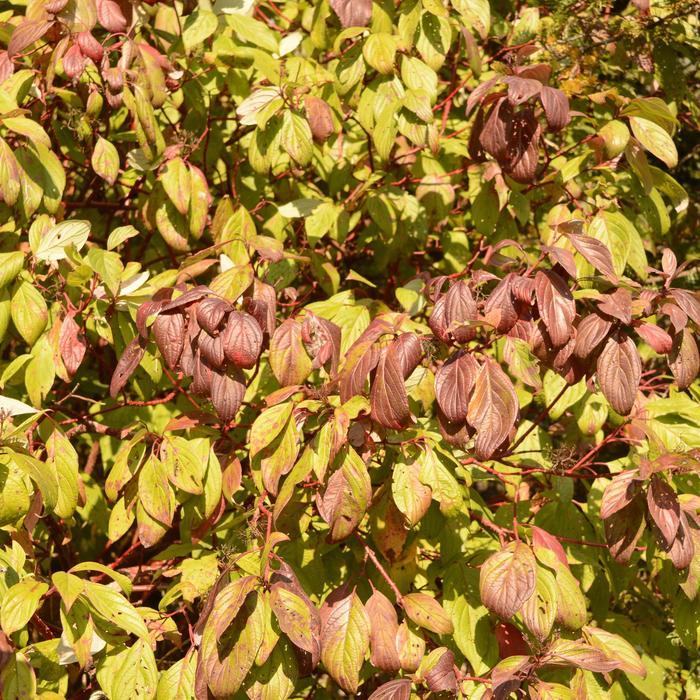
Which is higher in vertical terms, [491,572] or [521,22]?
[521,22]

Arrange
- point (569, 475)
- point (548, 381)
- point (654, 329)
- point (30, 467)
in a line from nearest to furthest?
point (30, 467)
point (654, 329)
point (569, 475)
point (548, 381)

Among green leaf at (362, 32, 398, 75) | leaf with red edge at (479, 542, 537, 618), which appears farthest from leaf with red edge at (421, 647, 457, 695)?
green leaf at (362, 32, 398, 75)

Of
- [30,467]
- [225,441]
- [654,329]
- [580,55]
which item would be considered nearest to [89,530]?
[225,441]

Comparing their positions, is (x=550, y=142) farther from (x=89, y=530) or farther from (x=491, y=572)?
(x=89, y=530)

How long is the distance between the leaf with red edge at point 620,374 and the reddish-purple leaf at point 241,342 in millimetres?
691

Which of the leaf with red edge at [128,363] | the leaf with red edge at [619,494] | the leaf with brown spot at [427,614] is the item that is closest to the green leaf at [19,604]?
the leaf with red edge at [128,363]

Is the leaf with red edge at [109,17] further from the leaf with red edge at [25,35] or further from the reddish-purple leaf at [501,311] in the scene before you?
the reddish-purple leaf at [501,311]

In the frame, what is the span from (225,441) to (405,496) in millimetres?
571

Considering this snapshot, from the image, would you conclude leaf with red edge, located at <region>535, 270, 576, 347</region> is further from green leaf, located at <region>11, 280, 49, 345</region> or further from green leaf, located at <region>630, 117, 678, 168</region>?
green leaf, located at <region>11, 280, 49, 345</region>

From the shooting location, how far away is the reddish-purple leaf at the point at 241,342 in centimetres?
172

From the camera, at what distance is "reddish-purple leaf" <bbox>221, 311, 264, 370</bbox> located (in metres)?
1.72

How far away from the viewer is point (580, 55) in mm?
2623

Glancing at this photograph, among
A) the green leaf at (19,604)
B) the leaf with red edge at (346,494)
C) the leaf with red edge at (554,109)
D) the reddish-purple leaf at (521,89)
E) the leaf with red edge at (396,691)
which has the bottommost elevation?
the leaf with red edge at (396,691)

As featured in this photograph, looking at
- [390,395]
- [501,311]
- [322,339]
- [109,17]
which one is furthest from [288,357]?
[109,17]
